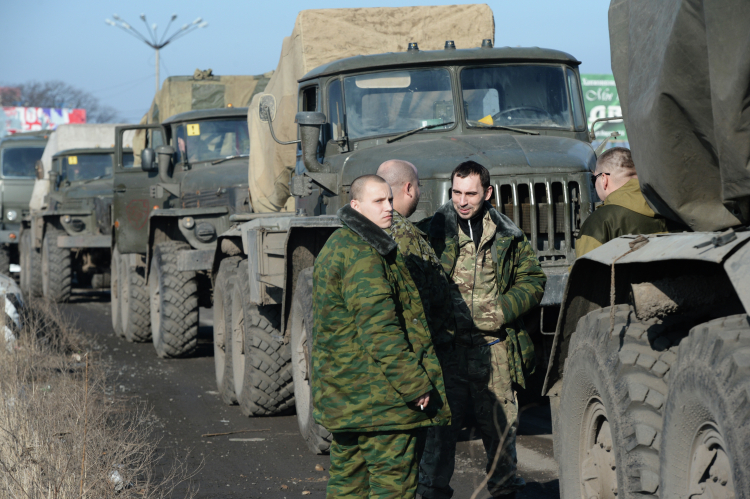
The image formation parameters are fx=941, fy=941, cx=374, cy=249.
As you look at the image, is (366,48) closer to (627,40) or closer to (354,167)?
(354,167)

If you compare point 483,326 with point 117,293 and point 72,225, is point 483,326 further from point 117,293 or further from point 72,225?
point 72,225

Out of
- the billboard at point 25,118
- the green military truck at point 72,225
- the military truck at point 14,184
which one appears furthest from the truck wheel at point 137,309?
the billboard at point 25,118

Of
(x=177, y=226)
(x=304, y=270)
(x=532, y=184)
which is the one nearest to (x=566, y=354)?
(x=532, y=184)

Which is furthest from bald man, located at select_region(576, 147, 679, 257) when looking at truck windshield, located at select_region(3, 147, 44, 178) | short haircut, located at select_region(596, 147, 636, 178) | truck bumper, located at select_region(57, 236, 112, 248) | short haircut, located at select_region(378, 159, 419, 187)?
truck windshield, located at select_region(3, 147, 44, 178)

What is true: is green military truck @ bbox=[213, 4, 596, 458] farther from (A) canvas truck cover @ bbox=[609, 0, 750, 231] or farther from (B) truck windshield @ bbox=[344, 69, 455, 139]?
(A) canvas truck cover @ bbox=[609, 0, 750, 231]

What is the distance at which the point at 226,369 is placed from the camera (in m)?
7.90

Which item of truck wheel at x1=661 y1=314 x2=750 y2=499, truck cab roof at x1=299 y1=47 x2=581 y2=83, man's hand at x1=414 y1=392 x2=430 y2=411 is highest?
truck cab roof at x1=299 y1=47 x2=581 y2=83

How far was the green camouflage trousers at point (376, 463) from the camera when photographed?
3533 mm

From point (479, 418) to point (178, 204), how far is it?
26.0 ft

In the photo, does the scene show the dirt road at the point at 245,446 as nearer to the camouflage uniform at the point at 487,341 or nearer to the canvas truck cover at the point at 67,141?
the camouflage uniform at the point at 487,341

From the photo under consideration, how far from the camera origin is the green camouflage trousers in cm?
353

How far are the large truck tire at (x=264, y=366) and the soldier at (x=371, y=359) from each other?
3.47 metres

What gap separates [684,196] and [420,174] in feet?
9.64

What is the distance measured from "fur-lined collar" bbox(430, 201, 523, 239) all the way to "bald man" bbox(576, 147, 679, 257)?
484 mm
